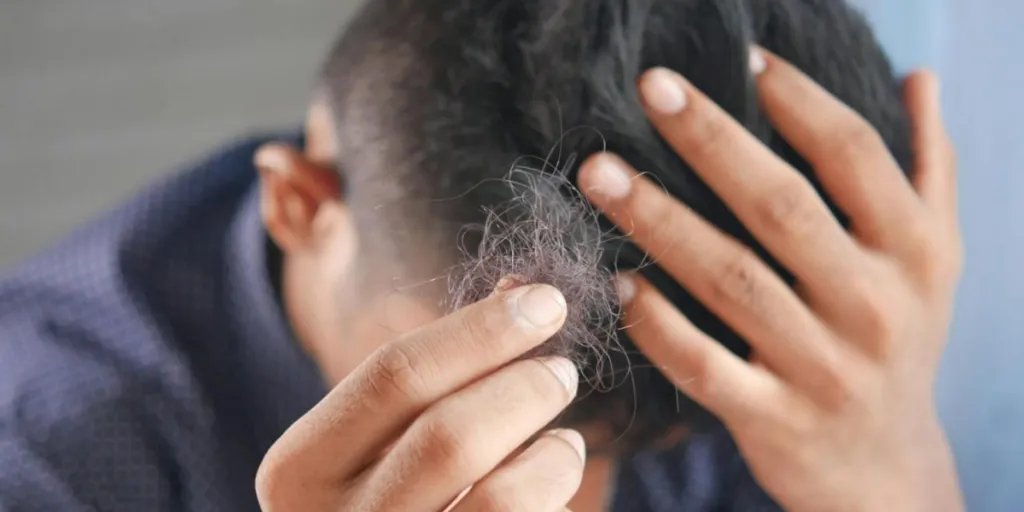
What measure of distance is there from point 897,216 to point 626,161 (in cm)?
17

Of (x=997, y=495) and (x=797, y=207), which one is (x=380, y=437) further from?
(x=997, y=495)

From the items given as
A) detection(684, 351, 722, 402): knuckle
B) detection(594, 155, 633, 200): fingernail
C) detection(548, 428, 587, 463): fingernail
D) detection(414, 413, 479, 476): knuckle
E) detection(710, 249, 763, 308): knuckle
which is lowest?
detection(684, 351, 722, 402): knuckle

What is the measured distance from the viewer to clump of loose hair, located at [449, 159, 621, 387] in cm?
41

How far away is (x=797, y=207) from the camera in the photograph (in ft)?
1.44

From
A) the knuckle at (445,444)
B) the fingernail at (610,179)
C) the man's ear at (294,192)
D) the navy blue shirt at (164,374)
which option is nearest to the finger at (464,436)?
the knuckle at (445,444)

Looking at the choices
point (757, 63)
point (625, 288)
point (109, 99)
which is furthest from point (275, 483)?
point (109, 99)

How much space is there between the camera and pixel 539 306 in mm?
345

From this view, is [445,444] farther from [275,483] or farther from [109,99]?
[109,99]

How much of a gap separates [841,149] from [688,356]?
5.2 inches

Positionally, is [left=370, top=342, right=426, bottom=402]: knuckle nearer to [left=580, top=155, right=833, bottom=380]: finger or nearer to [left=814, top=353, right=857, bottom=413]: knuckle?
[left=580, top=155, right=833, bottom=380]: finger

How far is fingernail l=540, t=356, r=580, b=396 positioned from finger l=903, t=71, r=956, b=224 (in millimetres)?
268

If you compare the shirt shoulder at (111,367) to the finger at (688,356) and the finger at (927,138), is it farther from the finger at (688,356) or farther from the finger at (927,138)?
the finger at (927,138)

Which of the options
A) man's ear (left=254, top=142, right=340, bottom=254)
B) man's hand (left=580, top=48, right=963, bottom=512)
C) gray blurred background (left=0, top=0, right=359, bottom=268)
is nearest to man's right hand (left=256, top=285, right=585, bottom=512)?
man's hand (left=580, top=48, right=963, bottom=512)

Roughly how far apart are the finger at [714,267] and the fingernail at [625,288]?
0.02 meters
